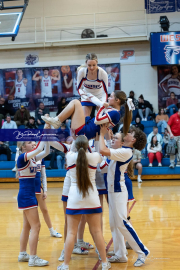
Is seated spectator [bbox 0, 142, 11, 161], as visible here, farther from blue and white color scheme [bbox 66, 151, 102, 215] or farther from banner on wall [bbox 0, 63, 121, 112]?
blue and white color scheme [bbox 66, 151, 102, 215]

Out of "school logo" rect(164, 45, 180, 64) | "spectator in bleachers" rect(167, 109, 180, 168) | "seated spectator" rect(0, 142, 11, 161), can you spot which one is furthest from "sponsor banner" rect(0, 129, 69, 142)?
"school logo" rect(164, 45, 180, 64)

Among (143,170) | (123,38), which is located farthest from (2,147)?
(123,38)

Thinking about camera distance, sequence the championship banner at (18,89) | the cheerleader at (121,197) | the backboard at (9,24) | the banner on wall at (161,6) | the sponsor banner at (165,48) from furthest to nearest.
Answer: the championship banner at (18,89) < the sponsor banner at (165,48) < the banner on wall at (161,6) < the backboard at (9,24) < the cheerleader at (121,197)

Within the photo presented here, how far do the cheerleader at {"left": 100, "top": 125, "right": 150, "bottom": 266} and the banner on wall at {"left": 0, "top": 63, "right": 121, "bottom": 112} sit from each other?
10.6m

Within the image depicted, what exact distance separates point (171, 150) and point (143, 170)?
1.13 m

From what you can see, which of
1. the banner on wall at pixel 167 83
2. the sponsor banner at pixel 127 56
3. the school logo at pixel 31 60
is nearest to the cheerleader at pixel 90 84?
the banner on wall at pixel 167 83

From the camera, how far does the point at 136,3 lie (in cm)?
1466

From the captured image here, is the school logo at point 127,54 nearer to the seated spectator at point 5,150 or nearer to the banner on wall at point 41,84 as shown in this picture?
the banner on wall at point 41,84

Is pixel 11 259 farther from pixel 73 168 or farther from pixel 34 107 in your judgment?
pixel 34 107

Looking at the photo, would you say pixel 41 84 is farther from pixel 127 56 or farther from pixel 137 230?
pixel 137 230

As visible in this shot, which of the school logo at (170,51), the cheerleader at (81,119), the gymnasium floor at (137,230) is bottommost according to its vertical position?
the gymnasium floor at (137,230)

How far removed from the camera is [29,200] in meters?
4.18

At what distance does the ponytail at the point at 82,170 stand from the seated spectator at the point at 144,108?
393 inches

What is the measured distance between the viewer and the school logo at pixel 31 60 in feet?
48.9
